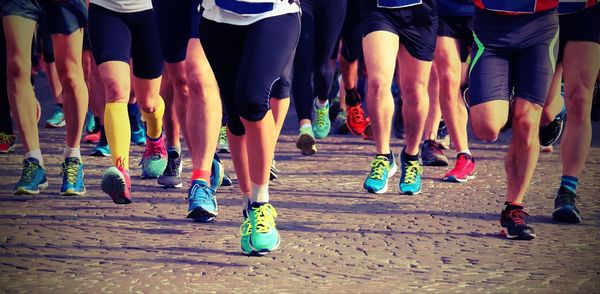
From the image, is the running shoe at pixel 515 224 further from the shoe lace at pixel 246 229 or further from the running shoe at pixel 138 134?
the running shoe at pixel 138 134

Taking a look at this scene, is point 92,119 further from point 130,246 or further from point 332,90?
point 130,246

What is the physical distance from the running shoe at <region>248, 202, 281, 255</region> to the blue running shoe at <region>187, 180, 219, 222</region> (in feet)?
2.65

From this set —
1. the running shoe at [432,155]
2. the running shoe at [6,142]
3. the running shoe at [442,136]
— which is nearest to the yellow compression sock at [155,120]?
the running shoe at [6,142]

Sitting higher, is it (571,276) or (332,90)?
(571,276)

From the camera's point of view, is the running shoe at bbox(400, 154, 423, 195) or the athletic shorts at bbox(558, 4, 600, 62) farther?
the running shoe at bbox(400, 154, 423, 195)

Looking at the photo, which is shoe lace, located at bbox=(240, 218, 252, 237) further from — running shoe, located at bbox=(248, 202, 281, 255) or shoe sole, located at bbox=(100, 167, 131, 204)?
shoe sole, located at bbox=(100, 167, 131, 204)

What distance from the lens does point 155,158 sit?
374 inches

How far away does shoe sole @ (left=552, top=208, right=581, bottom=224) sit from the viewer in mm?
7867

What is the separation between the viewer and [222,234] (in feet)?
24.2

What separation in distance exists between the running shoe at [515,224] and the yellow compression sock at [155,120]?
9.09ft

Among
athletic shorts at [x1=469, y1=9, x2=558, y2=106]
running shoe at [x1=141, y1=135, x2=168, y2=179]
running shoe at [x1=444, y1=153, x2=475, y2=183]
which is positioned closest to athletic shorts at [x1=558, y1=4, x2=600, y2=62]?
athletic shorts at [x1=469, y1=9, x2=558, y2=106]

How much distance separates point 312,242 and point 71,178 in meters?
2.38

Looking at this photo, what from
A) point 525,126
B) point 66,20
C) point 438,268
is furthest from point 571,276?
point 66,20

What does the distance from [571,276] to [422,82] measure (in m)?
2.84
